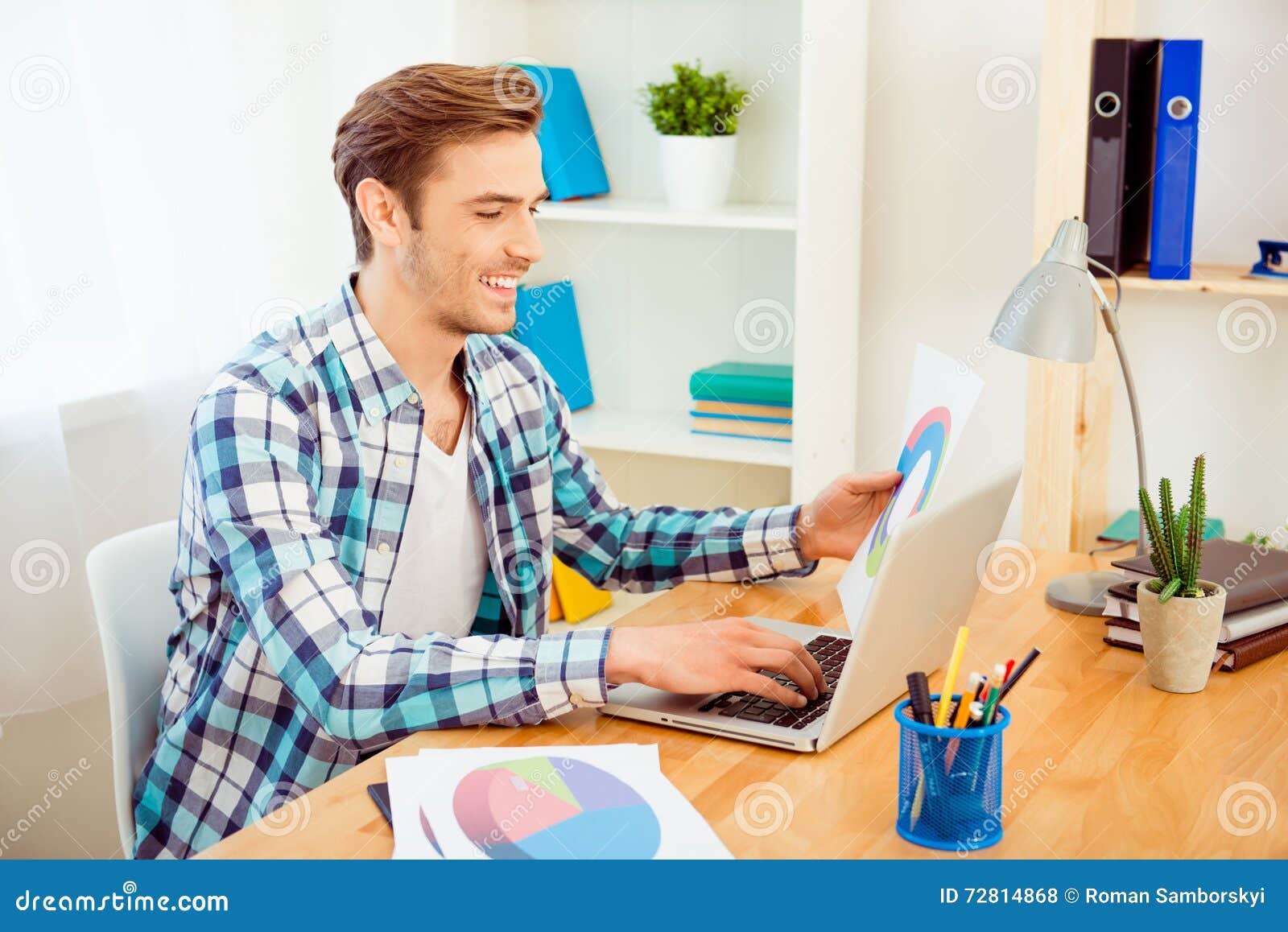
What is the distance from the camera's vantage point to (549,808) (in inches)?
42.1

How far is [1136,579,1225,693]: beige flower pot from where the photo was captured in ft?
4.37

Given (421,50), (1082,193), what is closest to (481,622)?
(1082,193)

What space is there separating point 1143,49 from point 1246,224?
1.27 feet

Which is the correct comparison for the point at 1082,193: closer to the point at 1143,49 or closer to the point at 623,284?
the point at 1143,49

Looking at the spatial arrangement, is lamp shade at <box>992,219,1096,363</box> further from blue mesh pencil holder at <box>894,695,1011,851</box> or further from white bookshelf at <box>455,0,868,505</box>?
white bookshelf at <box>455,0,868,505</box>

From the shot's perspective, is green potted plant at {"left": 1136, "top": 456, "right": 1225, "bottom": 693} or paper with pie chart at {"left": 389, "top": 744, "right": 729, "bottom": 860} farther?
green potted plant at {"left": 1136, "top": 456, "right": 1225, "bottom": 693}
